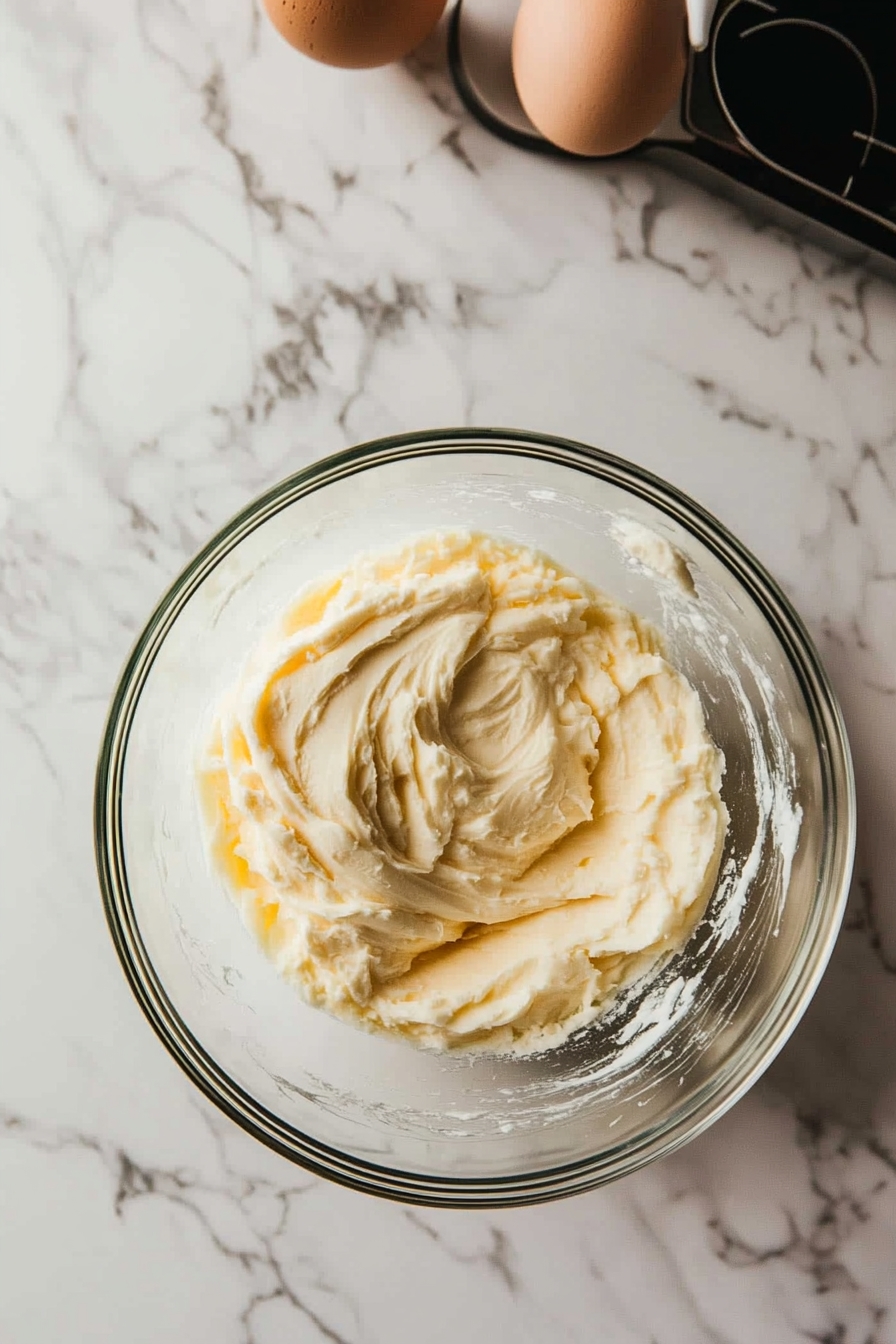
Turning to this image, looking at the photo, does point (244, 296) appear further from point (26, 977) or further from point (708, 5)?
point (26, 977)

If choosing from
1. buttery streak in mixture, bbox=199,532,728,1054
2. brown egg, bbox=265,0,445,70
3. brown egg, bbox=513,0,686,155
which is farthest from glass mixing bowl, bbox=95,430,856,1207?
brown egg, bbox=265,0,445,70

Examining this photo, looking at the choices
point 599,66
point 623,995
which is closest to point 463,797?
point 623,995

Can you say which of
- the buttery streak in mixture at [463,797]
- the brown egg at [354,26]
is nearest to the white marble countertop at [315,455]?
the brown egg at [354,26]

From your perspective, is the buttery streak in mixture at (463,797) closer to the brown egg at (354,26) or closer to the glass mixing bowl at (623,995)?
the glass mixing bowl at (623,995)

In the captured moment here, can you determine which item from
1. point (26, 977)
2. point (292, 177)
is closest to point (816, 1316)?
point (26, 977)

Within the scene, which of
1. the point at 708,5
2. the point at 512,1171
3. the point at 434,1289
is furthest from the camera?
the point at 434,1289
